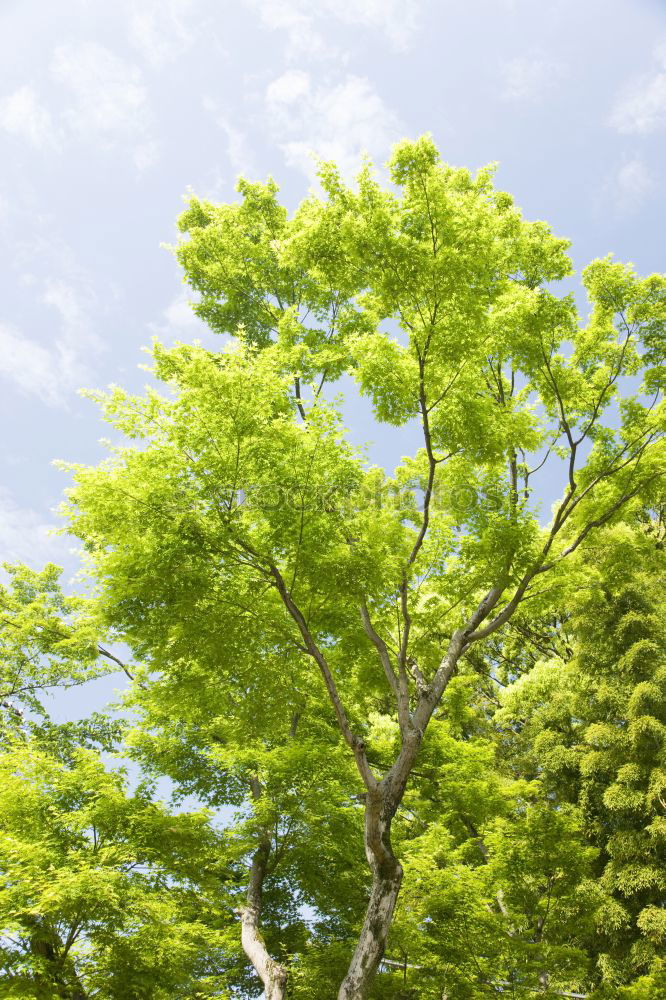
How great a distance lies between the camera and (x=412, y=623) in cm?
848

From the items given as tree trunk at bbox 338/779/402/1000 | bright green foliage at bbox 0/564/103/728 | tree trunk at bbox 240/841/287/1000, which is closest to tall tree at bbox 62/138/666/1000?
tree trunk at bbox 338/779/402/1000

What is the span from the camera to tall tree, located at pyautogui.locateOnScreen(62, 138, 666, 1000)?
6.13m

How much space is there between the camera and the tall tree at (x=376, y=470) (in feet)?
20.1

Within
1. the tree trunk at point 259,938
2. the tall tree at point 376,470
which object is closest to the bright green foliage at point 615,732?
the tall tree at point 376,470

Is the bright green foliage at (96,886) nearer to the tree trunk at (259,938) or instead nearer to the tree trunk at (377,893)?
the tree trunk at (259,938)

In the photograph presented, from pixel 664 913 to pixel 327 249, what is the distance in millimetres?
11458

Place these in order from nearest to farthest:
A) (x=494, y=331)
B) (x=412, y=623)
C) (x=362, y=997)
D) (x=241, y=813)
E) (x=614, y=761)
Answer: (x=362, y=997) → (x=494, y=331) → (x=412, y=623) → (x=241, y=813) → (x=614, y=761)

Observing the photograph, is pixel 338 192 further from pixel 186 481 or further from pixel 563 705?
pixel 563 705

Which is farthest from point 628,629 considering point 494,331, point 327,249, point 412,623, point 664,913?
point 327,249

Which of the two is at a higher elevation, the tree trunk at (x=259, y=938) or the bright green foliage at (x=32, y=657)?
the bright green foliage at (x=32, y=657)

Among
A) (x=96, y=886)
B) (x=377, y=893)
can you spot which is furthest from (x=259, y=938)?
(x=96, y=886)

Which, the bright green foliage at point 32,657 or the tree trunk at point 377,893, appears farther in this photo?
the bright green foliage at point 32,657

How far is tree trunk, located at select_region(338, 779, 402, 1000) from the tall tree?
0.06 feet

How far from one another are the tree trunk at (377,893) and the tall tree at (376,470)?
20 mm
